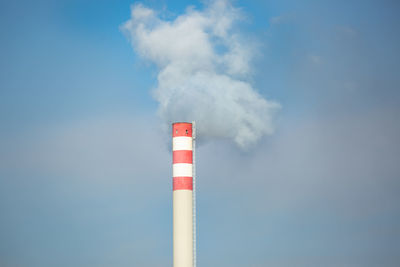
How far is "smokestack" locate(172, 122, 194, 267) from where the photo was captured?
54688 millimetres

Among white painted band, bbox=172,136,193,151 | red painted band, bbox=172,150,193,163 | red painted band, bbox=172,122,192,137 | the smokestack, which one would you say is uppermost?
red painted band, bbox=172,122,192,137

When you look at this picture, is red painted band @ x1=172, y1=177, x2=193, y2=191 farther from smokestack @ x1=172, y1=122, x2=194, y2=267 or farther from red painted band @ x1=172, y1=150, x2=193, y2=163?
red painted band @ x1=172, y1=150, x2=193, y2=163

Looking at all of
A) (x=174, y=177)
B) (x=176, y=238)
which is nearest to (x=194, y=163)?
(x=174, y=177)

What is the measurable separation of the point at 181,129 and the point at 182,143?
3.24 feet

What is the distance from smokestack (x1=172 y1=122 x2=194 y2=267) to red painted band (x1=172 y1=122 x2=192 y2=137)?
0.21 metres

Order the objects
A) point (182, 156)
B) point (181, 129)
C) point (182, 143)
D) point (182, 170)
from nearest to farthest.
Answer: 1. point (182, 170)
2. point (182, 156)
3. point (182, 143)
4. point (181, 129)

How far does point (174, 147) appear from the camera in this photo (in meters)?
55.6

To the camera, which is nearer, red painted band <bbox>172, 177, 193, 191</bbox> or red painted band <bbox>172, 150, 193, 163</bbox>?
red painted band <bbox>172, 177, 193, 191</bbox>

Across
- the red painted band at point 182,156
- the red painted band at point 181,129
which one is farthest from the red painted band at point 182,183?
the red painted band at point 181,129

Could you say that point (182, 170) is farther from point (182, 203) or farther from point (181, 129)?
point (181, 129)

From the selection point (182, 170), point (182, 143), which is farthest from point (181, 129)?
point (182, 170)

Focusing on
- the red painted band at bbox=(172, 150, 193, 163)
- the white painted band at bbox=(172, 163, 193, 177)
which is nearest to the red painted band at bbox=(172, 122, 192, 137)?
the red painted band at bbox=(172, 150, 193, 163)

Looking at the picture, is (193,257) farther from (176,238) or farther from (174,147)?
(174,147)

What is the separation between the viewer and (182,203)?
54.8 metres
